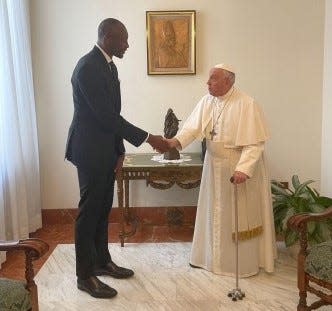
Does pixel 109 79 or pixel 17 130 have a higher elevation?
pixel 109 79

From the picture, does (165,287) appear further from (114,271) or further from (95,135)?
(95,135)

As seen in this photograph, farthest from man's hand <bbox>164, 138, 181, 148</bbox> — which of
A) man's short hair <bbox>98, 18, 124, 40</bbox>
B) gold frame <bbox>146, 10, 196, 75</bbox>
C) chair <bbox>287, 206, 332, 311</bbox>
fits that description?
gold frame <bbox>146, 10, 196, 75</bbox>

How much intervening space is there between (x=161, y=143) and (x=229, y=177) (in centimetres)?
53

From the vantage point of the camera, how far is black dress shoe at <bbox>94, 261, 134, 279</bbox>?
10.1 feet

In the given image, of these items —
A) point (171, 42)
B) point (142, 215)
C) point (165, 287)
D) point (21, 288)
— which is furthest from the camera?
point (142, 215)

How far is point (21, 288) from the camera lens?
6.25ft

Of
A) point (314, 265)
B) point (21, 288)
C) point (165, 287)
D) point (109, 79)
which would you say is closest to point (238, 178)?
point (314, 265)

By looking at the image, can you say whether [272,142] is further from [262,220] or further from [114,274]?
[114,274]

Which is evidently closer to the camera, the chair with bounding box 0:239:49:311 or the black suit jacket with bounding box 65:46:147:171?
the chair with bounding box 0:239:49:311

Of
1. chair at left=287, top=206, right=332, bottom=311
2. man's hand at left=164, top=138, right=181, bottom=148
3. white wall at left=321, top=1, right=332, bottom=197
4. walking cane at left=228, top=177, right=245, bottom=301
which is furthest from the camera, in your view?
white wall at left=321, top=1, right=332, bottom=197

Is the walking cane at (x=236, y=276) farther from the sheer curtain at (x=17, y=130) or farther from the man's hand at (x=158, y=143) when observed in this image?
the sheer curtain at (x=17, y=130)

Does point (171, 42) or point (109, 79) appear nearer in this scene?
point (109, 79)

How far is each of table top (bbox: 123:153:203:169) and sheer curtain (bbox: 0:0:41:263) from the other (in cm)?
90

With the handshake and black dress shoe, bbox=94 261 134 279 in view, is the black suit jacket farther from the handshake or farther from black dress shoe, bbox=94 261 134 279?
black dress shoe, bbox=94 261 134 279
